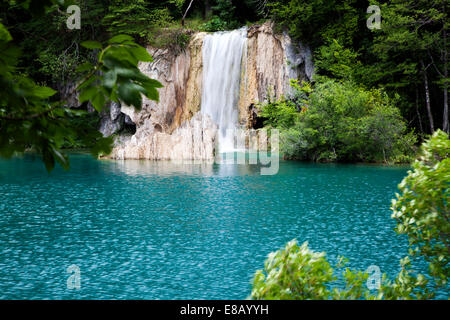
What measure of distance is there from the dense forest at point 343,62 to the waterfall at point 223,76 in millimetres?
3021

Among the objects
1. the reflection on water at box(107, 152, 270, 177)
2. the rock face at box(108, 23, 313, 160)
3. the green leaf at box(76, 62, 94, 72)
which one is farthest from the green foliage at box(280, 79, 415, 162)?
the green leaf at box(76, 62, 94, 72)

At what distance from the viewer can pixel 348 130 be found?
27.1 m

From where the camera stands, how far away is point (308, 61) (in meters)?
36.7

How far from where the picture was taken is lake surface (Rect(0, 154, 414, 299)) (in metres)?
8.03

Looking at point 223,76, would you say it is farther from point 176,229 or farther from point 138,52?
point 138,52

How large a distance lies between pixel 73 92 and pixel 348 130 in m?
26.2

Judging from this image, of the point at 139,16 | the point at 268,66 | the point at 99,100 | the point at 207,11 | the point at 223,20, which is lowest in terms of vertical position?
the point at 99,100

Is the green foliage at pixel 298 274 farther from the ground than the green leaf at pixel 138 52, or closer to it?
closer to it

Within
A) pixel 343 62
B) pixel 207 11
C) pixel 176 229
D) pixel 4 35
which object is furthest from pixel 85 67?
pixel 207 11

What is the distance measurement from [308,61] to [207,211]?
25.7m

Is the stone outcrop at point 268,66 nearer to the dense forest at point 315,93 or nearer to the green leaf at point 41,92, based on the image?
the dense forest at point 315,93

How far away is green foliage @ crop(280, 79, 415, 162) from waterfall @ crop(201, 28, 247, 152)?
988 cm

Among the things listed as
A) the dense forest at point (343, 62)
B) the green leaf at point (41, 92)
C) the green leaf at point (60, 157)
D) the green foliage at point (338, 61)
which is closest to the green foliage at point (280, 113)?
the dense forest at point (343, 62)

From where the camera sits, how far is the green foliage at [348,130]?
26.2m
